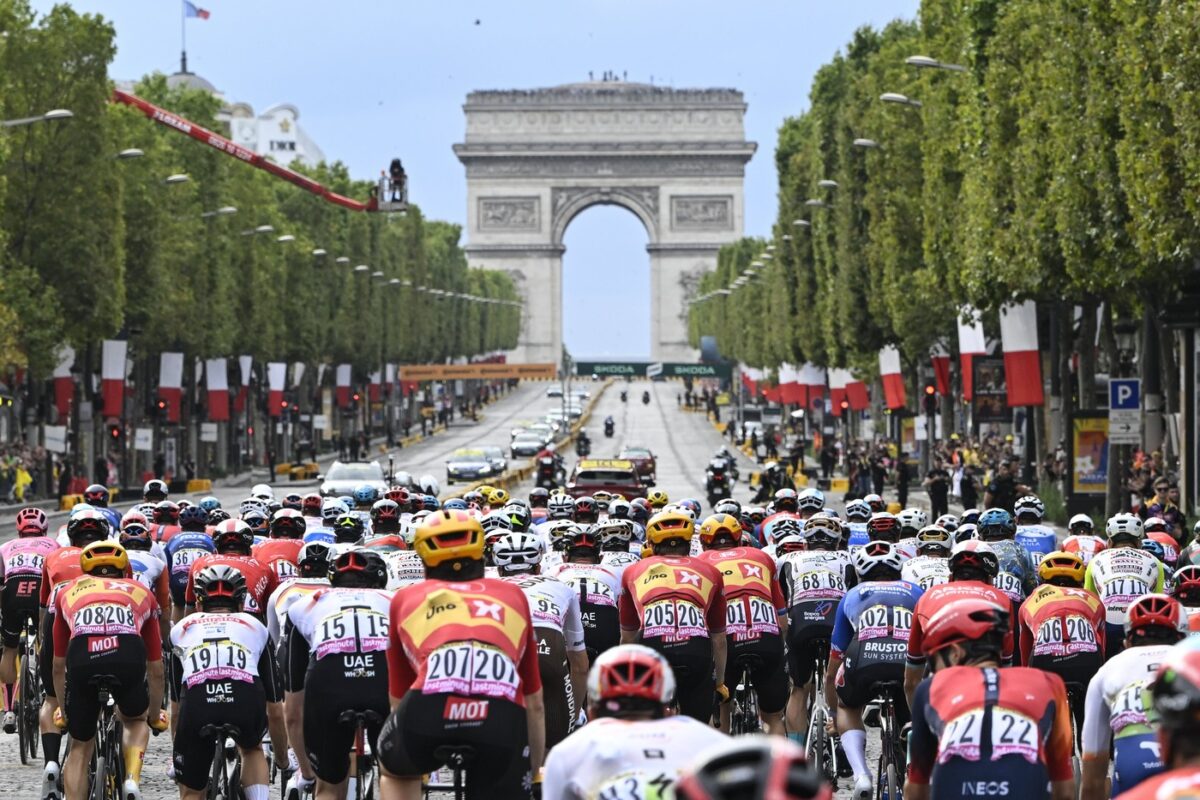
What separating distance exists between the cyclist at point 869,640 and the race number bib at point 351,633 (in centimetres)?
307

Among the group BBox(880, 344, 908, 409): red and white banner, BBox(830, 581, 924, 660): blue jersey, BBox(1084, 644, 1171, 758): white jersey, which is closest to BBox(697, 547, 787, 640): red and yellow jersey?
BBox(830, 581, 924, 660): blue jersey

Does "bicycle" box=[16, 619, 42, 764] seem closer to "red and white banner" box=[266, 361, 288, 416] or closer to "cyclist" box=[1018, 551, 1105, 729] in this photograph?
"cyclist" box=[1018, 551, 1105, 729]

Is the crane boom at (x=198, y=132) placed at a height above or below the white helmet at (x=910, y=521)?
above

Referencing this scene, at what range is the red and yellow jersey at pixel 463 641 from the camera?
9102 millimetres

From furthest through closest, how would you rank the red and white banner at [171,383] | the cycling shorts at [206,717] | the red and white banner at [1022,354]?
the red and white banner at [171,383] < the red and white banner at [1022,354] < the cycling shorts at [206,717]

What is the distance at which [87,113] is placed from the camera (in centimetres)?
6072

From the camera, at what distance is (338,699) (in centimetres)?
1102

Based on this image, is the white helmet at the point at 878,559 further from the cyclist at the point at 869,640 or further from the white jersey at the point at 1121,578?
the white jersey at the point at 1121,578

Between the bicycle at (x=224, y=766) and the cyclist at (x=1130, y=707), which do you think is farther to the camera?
the bicycle at (x=224, y=766)

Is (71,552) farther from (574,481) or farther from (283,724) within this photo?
(574,481)

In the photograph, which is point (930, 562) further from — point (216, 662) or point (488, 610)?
point (488, 610)

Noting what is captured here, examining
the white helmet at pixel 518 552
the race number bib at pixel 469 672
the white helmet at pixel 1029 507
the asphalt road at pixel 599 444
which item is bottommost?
the asphalt road at pixel 599 444

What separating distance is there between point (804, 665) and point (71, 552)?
4.66 meters

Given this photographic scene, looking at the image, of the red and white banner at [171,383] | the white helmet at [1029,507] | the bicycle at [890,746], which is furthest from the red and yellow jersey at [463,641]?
the red and white banner at [171,383]
